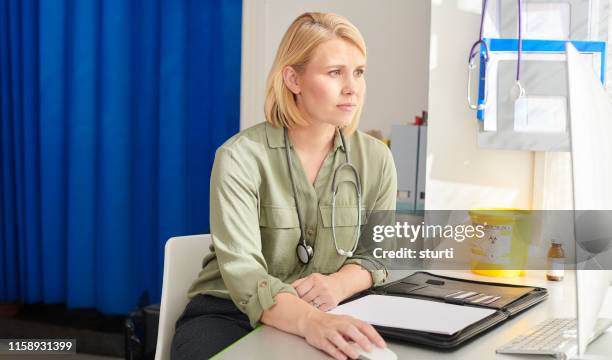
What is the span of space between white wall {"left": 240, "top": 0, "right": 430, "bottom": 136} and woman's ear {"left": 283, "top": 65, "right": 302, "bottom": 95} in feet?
4.43

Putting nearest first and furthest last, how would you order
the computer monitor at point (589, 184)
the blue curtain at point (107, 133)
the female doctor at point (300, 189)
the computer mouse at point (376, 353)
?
the computer monitor at point (589, 184), the computer mouse at point (376, 353), the female doctor at point (300, 189), the blue curtain at point (107, 133)

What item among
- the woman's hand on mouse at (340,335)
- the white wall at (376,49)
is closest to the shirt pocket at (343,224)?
the woman's hand on mouse at (340,335)

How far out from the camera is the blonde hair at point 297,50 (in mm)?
1353

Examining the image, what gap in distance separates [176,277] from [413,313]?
1.99 ft

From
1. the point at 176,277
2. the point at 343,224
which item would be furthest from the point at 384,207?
the point at 176,277

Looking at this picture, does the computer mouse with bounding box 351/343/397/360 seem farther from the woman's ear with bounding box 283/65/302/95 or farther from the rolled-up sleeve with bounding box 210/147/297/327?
the woman's ear with bounding box 283/65/302/95

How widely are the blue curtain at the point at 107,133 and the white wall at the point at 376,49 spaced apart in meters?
0.08

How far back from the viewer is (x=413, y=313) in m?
1.07

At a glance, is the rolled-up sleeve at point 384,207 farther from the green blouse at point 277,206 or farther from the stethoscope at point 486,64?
the stethoscope at point 486,64

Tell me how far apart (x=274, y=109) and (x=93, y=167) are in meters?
1.77

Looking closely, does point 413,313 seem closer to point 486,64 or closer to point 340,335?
point 340,335

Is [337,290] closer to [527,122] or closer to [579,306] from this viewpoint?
[579,306]

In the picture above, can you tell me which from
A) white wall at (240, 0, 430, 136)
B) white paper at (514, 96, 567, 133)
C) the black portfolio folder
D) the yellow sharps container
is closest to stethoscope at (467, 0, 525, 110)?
white paper at (514, 96, 567, 133)

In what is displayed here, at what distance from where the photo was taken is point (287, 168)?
137 cm
